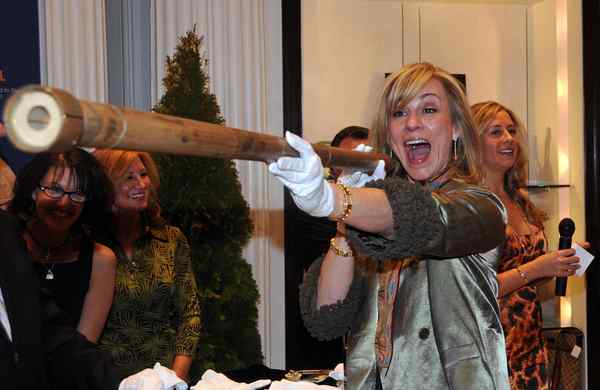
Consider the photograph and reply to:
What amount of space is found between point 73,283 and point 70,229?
7.5 inches

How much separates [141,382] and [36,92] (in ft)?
4.41

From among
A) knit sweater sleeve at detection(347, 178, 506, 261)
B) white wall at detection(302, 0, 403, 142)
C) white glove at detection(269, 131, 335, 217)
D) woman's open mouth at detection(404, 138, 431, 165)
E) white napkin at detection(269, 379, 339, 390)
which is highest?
white wall at detection(302, 0, 403, 142)

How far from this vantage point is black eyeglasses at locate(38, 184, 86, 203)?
2510mm

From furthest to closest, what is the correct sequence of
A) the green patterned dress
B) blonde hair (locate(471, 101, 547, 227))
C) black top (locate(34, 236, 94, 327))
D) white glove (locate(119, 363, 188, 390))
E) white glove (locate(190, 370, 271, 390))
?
blonde hair (locate(471, 101, 547, 227)) → the green patterned dress → black top (locate(34, 236, 94, 327)) → white glove (locate(190, 370, 271, 390)) → white glove (locate(119, 363, 188, 390))

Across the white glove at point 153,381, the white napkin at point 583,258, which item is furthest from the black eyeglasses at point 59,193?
the white napkin at point 583,258

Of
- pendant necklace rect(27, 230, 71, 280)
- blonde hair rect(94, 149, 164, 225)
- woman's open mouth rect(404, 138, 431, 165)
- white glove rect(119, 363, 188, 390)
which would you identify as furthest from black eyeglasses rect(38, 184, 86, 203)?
woman's open mouth rect(404, 138, 431, 165)

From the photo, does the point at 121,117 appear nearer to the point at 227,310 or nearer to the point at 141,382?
the point at 141,382

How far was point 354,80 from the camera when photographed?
15.9 feet

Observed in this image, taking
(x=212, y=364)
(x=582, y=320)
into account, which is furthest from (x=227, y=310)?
(x=582, y=320)

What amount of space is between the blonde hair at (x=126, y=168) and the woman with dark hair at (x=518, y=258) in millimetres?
1302

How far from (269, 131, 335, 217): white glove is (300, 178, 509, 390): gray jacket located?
0.53 feet

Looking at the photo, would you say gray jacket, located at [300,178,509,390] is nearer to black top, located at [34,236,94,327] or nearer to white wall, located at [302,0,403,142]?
black top, located at [34,236,94,327]

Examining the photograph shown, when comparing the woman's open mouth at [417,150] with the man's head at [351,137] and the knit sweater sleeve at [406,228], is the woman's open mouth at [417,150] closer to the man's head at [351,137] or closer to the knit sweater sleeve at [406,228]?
the knit sweater sleeve at [406,228]

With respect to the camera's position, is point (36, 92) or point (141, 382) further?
point (141, 382)
